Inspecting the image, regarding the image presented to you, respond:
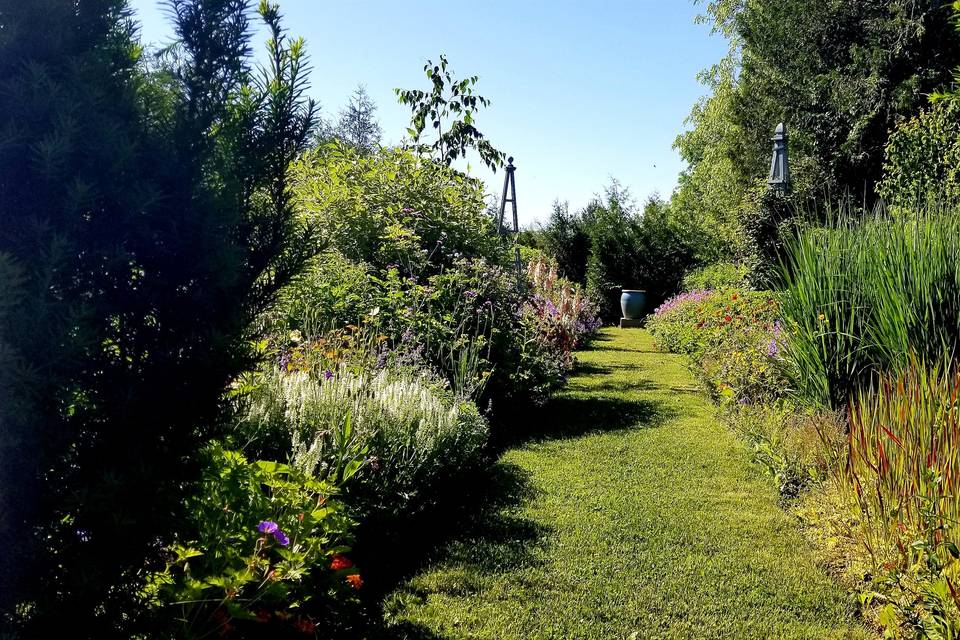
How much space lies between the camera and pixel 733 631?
3.02 meters

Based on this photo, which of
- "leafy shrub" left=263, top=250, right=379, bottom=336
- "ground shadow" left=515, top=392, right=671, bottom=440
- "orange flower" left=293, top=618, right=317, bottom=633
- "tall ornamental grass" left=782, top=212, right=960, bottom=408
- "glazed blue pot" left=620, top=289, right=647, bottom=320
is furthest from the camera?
"glazed blue pot" left=620, top=289, right=647, bottom=320

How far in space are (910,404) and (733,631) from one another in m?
1.44

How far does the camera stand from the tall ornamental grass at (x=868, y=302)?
4.34 meters

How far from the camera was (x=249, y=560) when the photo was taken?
2.32m

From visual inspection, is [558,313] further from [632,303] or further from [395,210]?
[632,303]

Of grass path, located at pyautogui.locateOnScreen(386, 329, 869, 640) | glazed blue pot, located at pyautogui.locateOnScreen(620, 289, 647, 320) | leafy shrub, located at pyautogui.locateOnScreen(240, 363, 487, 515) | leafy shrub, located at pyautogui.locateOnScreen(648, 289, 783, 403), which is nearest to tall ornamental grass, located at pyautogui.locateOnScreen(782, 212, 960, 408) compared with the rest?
leafy shrub, located at pyautogui.locateOnScreen(648, 289, 783, 403)

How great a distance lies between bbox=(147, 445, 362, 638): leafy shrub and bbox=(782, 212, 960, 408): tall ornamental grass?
3.55 metres

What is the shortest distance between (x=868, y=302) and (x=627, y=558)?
103 inches

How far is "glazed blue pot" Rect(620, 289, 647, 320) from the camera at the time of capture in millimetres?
19531

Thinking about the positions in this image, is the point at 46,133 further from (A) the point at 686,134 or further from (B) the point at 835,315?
(A) the point at 686,134

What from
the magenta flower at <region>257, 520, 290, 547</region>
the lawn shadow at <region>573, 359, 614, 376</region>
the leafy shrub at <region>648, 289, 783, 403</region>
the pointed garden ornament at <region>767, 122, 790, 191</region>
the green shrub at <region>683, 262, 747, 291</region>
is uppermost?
the pointed garden ornament at <region>767, 122, 790, 191</region>

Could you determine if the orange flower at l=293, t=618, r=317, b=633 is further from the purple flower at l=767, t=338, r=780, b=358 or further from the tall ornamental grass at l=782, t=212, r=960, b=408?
the purple flower at l=767, t=338, r=780, b=358

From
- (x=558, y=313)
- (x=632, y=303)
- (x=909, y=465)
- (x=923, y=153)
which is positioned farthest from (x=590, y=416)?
(x=632, y=303)

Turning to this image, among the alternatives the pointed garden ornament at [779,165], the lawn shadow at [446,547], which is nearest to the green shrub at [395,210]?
the lawn shadow at [446,547]
